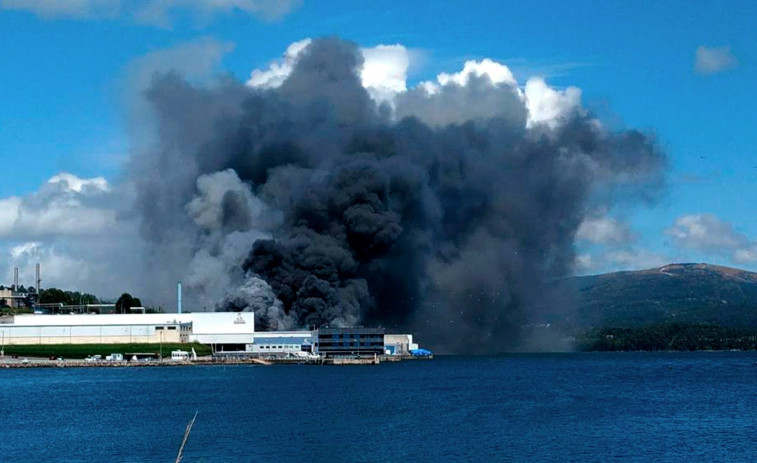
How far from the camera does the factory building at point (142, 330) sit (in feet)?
456

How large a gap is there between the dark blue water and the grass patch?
97.6 feet

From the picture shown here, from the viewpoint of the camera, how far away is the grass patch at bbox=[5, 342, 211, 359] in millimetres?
135500

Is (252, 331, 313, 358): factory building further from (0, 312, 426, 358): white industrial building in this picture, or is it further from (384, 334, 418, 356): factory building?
(384, 334, 418, 356): factory building

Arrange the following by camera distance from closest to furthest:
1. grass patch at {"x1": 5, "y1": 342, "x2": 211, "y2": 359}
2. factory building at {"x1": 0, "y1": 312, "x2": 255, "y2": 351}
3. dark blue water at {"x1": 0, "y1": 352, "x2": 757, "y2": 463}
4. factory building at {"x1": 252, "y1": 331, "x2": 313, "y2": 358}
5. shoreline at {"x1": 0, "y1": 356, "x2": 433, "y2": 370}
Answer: dark blue water at {"x1": 0, "y1": 352, "x2": 757, "y2": 463} → shoreline at {"x1": 0, "y1": 356, "x2": 433, "y2": 370} → factory building at {"x1": 252, "y1": 331, "x2": 313, "y2": 358} → grass patch at {"x1": 5, "y1": 342, "x2": 211, "y2": 359} → factory building at {"x1": 0, "y1": 312, "x2": 255, "y2": 351}

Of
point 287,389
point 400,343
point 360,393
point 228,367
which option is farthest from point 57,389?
point 400,343

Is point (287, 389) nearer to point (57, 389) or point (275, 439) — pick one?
point (57, 389)

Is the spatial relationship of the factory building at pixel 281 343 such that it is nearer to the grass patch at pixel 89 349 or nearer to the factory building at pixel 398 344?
the grass patch at pixel 89 349

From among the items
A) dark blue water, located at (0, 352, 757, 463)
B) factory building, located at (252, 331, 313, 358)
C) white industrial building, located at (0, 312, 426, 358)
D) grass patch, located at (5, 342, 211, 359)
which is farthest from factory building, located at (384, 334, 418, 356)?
dark blue water, located at (0, 352, 757, 463)

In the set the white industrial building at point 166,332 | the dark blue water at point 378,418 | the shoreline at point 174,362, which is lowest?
the dark blue water at point 378,418

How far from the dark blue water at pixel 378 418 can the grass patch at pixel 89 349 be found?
29748mm

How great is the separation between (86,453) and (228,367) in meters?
74.3

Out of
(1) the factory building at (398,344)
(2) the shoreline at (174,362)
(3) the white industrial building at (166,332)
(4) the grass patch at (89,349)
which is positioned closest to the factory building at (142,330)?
(3) the white industrial building at (166,332)

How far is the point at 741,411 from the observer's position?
6819cm

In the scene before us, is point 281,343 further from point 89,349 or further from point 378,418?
point 378,418
